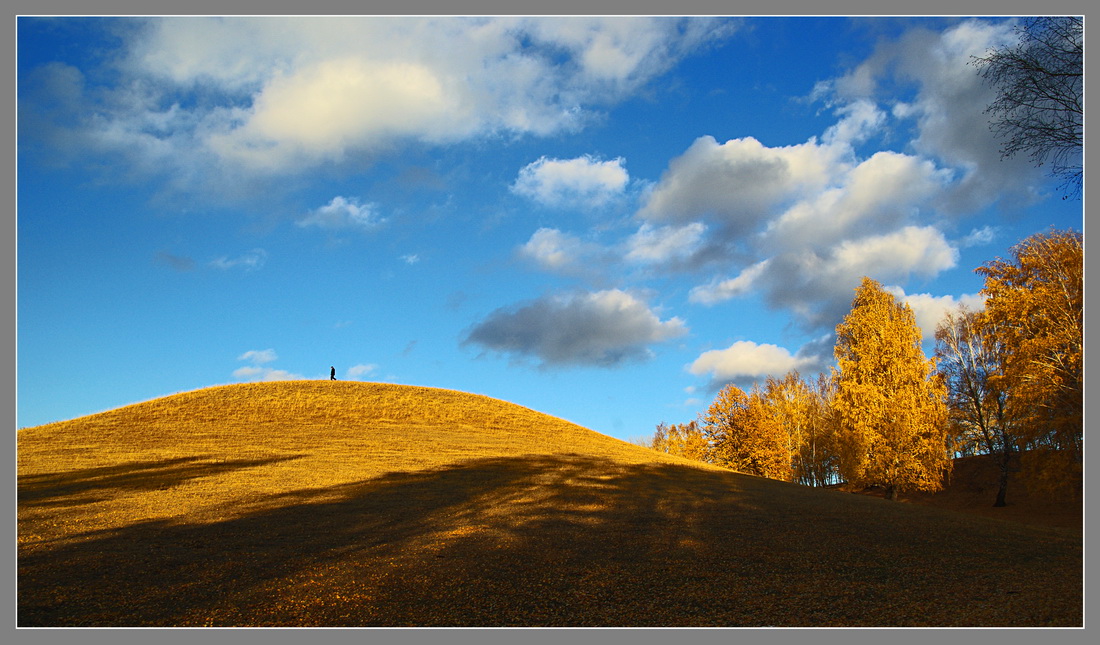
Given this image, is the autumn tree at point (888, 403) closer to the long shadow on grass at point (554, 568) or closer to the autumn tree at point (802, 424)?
the long shadow on grass at point (554, 568)

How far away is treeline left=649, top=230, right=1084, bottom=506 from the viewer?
57.1 ft

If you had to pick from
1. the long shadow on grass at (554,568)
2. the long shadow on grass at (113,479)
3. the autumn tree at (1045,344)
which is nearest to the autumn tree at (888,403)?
the autumn tree at (1045,344)

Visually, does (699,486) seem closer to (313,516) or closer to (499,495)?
(499,495)

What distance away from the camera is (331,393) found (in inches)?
1854

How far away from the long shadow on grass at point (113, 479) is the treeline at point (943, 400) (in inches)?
1056

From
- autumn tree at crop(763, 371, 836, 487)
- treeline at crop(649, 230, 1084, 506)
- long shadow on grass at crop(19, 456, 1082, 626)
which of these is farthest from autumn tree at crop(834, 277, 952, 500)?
autumn tree at crop(763, 371, 836, 487)

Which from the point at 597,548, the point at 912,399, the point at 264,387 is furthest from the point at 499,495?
the point at 264,387

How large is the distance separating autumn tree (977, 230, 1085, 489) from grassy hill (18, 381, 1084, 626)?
148 inches

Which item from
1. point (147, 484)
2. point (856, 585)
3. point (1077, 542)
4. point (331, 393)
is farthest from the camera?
point (331, 393)

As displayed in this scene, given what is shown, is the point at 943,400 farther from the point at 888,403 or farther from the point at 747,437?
the point at 747,437

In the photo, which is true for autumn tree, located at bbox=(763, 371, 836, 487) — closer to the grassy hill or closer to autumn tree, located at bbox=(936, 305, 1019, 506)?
autumn tree, located at bbox=(936, 305, 1019, 506)

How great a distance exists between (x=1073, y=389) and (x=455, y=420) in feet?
113

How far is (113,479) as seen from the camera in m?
21.9

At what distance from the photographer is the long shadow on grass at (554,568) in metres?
8.34
